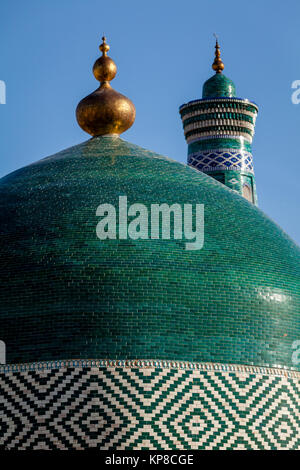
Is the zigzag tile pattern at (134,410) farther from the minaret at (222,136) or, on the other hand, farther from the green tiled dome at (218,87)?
the green tiled dome at (218,87)

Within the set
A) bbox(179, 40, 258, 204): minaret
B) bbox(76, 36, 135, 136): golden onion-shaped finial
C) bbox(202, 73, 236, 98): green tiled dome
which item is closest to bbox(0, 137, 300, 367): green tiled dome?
bbox(76, 36, 135, 136): golden onion-shaped finial

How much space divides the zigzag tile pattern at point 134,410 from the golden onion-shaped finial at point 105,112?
4.67 metres

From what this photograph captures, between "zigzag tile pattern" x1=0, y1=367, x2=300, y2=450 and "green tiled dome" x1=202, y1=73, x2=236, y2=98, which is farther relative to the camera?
"green tiled dome" x1=202, y1=73, x2=236, y2=98

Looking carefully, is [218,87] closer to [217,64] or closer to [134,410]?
[217,64]

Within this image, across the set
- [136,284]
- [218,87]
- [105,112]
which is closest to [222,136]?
[218,87]

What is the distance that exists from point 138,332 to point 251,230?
7.39ft

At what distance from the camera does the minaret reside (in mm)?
15680

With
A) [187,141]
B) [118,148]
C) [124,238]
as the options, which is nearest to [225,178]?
[187,141]

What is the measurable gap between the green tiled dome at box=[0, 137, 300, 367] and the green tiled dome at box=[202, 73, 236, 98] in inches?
245

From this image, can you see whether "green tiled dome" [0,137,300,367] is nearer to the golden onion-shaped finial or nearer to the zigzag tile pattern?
the zigzag tile pattern

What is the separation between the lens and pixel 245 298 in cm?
952

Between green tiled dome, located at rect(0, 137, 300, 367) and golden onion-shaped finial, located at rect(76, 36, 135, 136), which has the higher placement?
golden onion-shaped finial, located at rect(76, 36, 135, 136)

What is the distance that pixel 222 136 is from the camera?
1584 cm

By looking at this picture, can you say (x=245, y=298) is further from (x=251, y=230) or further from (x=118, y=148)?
(x=118, y=148)
